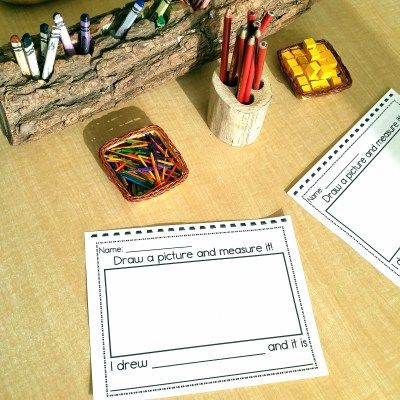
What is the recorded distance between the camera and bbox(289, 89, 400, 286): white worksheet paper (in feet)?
2.51

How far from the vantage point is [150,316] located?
2.22 feet

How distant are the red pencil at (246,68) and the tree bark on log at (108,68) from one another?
0.11 m

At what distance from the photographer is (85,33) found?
69 cm

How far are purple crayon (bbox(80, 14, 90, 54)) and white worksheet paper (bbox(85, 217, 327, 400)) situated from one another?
0.24m

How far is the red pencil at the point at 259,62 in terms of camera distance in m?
0.66

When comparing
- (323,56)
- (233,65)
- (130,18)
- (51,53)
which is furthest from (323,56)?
(51,53)

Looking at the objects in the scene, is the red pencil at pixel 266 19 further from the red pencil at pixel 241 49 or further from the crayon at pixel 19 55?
the crayon at pixel 19 55

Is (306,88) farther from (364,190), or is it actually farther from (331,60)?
(364,190)

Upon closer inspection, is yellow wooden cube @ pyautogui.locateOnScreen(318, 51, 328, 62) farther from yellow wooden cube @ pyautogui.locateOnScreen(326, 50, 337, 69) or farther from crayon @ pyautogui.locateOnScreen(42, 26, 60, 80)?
crayon @ pyautogui.locateOnScreen(42, 26, 60, 80)

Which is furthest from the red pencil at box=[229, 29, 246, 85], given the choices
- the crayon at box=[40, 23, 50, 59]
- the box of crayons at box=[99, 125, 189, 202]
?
the crayon at box=[40, 23, 50, 59]

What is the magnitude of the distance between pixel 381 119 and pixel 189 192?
0.34 meters

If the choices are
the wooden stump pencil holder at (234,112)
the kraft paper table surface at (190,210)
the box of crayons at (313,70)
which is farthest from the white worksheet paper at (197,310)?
the box of crayons at (313,70)

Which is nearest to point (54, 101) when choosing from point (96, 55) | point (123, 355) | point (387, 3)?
point (96, 55)

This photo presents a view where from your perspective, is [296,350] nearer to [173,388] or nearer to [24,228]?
[173,388]
